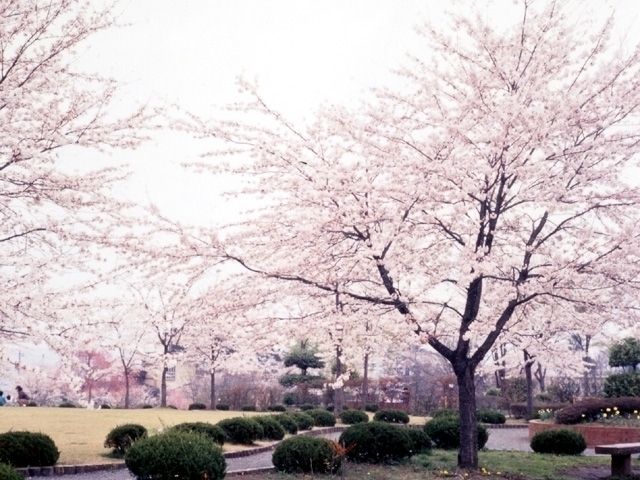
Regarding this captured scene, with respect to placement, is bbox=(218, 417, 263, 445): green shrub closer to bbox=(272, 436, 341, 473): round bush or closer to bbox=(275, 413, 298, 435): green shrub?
bbox=(275, 413, 298, 435): green shrub

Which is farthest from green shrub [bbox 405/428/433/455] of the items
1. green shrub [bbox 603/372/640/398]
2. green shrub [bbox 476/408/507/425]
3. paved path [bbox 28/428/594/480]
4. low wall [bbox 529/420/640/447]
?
green shrub [bbox 476/408/507/425]

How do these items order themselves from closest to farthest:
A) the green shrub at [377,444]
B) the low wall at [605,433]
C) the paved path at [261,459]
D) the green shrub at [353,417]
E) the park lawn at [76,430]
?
the paved path at [261,459], the green shrub at [377,444], the park lawn at [76,430], the low wall at [605,433], the green shrub at [353,417]

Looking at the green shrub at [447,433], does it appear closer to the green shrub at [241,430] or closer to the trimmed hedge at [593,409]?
the green shrub at [241,430]

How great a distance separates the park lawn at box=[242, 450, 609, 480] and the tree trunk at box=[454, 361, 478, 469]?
256 mm

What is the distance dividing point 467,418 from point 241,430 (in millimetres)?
6326

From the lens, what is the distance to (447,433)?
1523 cm

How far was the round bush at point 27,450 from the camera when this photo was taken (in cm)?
1061

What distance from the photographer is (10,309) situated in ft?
26.4

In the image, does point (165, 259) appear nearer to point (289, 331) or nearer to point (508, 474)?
Result: point (289, 331)

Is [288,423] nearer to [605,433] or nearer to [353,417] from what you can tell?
[353,417]

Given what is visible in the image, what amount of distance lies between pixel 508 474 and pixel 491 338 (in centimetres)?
234

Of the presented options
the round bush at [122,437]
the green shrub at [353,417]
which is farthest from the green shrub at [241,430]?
the green shrub at [353,417]

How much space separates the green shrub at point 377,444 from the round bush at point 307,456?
4.82 ft

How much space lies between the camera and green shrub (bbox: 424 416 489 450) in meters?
15.1
